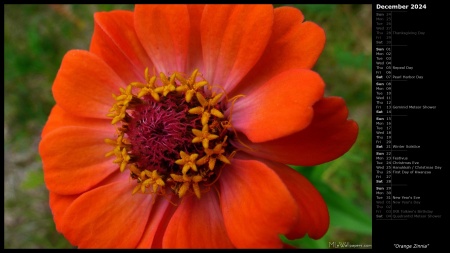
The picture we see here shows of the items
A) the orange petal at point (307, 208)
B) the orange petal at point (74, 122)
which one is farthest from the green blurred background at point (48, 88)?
the orange petal at point (307, 208)

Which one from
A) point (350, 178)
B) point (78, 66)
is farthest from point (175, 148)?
point (350, 178)

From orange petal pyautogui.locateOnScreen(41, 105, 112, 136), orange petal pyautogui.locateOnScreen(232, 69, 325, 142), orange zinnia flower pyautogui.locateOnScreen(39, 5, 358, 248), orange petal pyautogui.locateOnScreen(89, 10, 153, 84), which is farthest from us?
orange petal pyautogui.locateOnScreen(41, 105, 112, 136)

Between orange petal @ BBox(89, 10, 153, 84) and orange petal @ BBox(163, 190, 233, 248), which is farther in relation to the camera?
orange petal @ BBox(89, 10, 153, 84)

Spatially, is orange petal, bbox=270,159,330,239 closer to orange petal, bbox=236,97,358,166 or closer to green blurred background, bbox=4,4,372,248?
orange petal, bbox=236,97,358,166

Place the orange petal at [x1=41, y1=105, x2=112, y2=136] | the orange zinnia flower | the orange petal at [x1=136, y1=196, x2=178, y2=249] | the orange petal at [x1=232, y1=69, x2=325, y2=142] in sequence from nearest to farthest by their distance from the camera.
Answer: the orange petal at [x1=232, y1=69, x2=325, y2=142] → the orange zinnia flower → the orange petal at [x1=136, y1=196, x2=178, y2=249] → the orange petal at [x1=41, y1=105, x2=112, y2=136]

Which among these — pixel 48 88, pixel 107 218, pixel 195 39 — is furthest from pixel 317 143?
pixel 48 88
